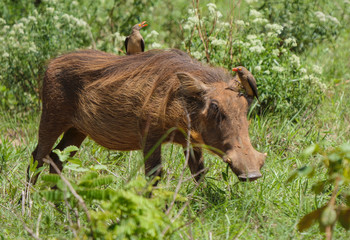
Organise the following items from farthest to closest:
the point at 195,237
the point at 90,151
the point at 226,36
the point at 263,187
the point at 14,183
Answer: the point at 226,36, the point at 90,151, the point at 14,183, the point at 263,187, the point at 195,237

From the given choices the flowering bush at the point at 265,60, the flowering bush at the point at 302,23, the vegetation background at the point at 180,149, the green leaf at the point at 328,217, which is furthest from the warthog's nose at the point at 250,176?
the flowering bush at the point at 302,23

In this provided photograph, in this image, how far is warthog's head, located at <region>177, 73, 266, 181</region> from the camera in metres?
3.33

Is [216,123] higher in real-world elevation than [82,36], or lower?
higher

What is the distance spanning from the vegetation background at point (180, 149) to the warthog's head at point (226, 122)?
216 mm

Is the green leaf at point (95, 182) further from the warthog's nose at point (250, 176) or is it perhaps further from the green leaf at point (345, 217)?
the green leaf at point (345, 217)

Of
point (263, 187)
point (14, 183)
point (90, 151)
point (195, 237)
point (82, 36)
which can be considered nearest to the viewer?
point (195, 237)

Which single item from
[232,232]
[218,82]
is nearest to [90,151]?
[218,82]

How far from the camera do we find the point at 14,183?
431cm

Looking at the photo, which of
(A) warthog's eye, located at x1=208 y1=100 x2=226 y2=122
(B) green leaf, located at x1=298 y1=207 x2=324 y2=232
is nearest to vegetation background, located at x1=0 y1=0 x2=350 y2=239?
(B) green leaf, located at x1=298 y1=207 x2=324 y2=232

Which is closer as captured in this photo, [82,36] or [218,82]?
[218,82]

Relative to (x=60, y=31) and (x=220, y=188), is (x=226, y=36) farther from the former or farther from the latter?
(x=220, y=188)

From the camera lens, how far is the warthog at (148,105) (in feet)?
11.4

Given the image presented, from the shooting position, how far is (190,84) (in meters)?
3.58

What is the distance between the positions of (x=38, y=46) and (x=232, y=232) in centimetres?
352
